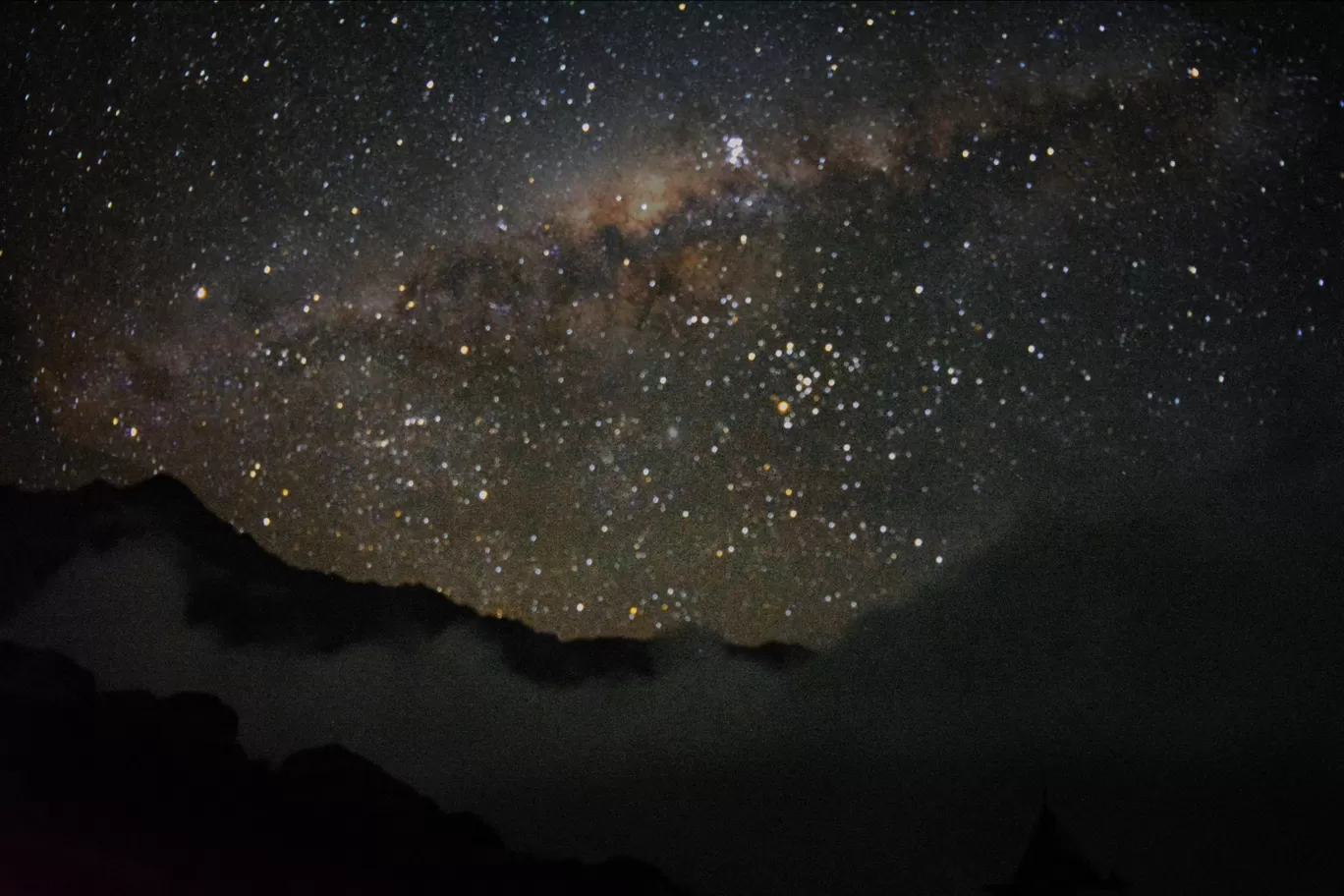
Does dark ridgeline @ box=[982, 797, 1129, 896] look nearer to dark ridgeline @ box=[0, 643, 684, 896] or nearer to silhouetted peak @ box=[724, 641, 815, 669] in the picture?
silhouetted peak @ box=[724, 641, 815, 669]

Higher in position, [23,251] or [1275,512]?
[23,251]

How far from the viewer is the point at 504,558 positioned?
2.39 meters

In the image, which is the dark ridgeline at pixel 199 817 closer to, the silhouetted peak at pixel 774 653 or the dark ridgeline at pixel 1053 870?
the silhouetted peak at pixel 774 653

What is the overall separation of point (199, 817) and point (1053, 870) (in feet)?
5.62

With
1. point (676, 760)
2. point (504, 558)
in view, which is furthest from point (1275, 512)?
point (504, 558)

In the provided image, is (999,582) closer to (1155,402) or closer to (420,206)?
(1155,402)

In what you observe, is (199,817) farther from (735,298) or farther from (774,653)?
(735,298)

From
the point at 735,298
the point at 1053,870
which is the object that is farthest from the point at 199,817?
the point at 1053,870

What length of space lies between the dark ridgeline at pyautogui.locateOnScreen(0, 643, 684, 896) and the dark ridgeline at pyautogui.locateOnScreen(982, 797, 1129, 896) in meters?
0.67

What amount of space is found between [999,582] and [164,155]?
2.05 metres

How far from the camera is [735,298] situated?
7.95 feet

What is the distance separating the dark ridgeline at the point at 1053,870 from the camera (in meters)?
2.17

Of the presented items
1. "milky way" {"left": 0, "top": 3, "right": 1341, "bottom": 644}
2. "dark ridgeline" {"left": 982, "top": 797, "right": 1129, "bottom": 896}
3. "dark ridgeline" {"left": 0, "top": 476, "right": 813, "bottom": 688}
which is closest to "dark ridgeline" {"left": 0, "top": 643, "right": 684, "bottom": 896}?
"dark ridgeline" {"left": 0, "top": 476, "right": 813, "bottom": 688}

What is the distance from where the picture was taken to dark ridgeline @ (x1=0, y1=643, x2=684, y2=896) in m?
2.26
